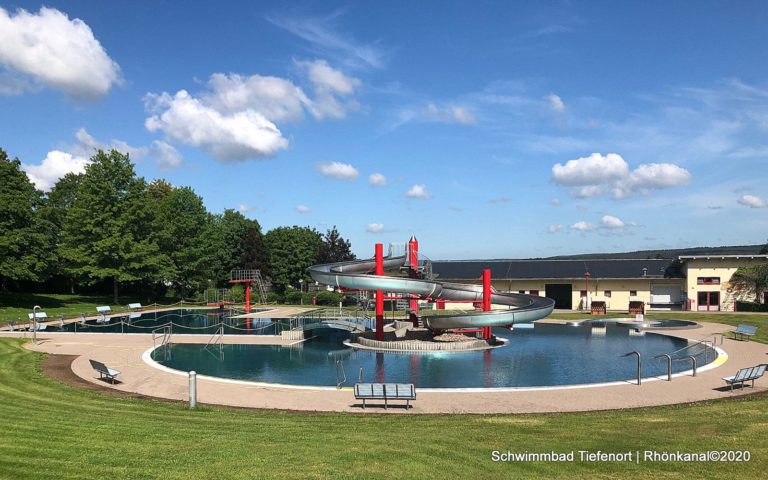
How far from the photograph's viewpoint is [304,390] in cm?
1767

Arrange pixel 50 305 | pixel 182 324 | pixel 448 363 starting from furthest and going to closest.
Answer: pixel 50 305 → pixel 182 324 → pixel 448 363

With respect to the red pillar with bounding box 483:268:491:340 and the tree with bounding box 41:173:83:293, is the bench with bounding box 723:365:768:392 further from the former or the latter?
the tree with bounding box 41:173:83:293

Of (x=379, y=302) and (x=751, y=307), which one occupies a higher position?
(x=379, y=302)

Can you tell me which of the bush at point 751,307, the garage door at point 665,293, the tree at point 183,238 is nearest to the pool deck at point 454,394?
the bush at point 751,307

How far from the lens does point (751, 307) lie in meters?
46.4

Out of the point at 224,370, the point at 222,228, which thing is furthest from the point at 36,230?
the point at 224,370

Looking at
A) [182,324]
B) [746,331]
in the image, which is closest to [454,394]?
[746,331]

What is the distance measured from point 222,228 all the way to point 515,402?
62010 millimetres

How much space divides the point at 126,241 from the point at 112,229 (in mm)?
1988

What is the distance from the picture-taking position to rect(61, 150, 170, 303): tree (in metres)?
52.9

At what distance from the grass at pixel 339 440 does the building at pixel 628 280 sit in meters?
39.4

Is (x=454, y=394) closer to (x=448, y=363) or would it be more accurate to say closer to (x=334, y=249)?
(x=448, y=363)

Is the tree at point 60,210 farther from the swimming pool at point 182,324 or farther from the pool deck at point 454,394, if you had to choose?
the pool deck at point 454,394

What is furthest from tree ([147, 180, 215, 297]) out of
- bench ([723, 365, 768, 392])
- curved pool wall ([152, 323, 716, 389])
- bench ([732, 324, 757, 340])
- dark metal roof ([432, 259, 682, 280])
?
bench ([723, 365, 768, 392])
